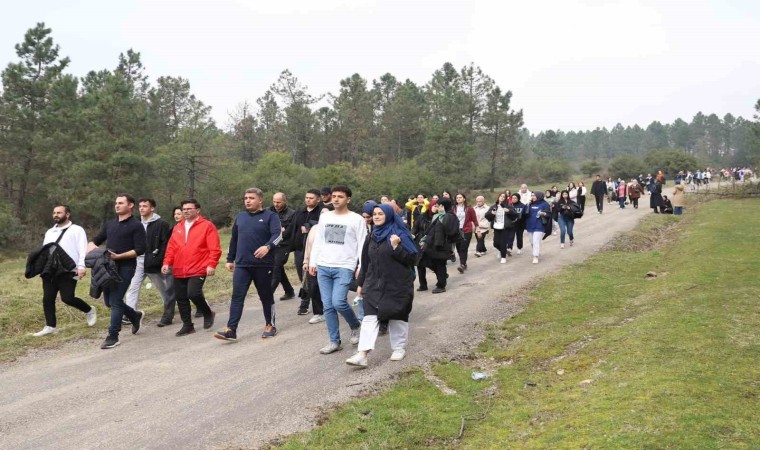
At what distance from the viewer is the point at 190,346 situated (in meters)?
7.37

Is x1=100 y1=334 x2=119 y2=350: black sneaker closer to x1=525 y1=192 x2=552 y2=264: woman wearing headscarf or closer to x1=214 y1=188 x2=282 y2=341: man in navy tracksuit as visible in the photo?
x1=214 y1=188 x2=282 y2=341: man in navy tracksuit

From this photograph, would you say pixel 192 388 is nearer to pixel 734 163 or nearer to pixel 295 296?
pixel 295 296

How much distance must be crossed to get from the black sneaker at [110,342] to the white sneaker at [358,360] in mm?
3679

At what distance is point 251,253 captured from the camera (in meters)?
7.38

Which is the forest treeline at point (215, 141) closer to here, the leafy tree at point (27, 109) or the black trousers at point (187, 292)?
the leafy tree at point (27, 109)

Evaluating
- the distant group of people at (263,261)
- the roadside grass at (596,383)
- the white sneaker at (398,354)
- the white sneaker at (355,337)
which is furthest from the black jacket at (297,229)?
the roadside grass at (596,383)

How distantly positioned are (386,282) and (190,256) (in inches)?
127

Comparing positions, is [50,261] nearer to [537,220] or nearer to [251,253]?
[251,253]

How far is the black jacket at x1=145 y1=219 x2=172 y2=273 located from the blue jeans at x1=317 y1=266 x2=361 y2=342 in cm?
349

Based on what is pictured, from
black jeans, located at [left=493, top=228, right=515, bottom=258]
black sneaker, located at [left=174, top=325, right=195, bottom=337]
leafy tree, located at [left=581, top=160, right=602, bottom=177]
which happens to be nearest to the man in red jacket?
black sneaker, located at [left=174, top=325, right=195, bottom=337]

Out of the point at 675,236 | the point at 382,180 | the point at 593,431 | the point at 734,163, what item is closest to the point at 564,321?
the point at 593,431

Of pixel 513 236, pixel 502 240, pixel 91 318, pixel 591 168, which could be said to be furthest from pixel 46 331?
pixel 591 168

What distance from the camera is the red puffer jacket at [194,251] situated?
25.5 ft

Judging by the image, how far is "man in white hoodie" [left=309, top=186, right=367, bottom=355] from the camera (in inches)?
266
